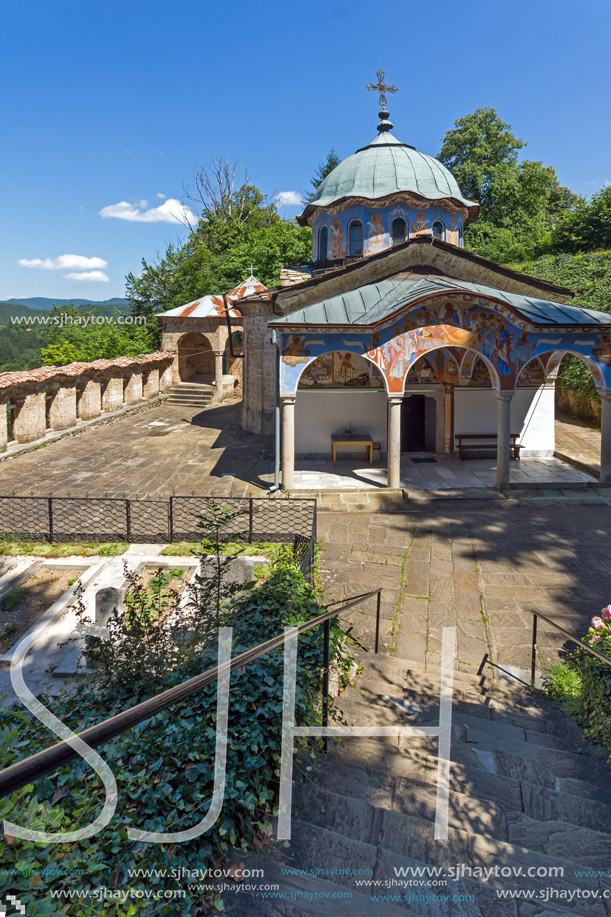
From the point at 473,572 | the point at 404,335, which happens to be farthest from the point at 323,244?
the point at 473,572

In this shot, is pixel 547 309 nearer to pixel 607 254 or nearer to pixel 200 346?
pixel 607 254

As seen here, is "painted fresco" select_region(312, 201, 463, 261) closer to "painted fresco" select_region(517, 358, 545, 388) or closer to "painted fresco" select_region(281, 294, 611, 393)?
"painted fresco" select_region(517, 358, 545, 388)

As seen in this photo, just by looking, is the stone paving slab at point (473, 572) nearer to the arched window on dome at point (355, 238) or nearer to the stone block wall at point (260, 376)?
the stone block wall at point (260, 376)

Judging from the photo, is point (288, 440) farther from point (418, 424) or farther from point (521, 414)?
point (521, 414)

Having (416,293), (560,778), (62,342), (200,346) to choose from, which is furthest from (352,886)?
(62,342)

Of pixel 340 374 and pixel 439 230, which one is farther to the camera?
pixel 439 230

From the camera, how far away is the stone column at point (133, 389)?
21.4 meters

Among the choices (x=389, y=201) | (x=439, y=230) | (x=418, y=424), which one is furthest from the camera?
(x=439, y=230)

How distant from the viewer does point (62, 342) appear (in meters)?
30.4

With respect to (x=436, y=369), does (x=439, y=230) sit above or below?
above

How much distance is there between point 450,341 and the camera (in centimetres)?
1080

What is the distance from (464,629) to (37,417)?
1376 centimetres

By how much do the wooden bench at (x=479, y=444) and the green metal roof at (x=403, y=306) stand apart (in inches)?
130

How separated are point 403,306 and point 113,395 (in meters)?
13.4
